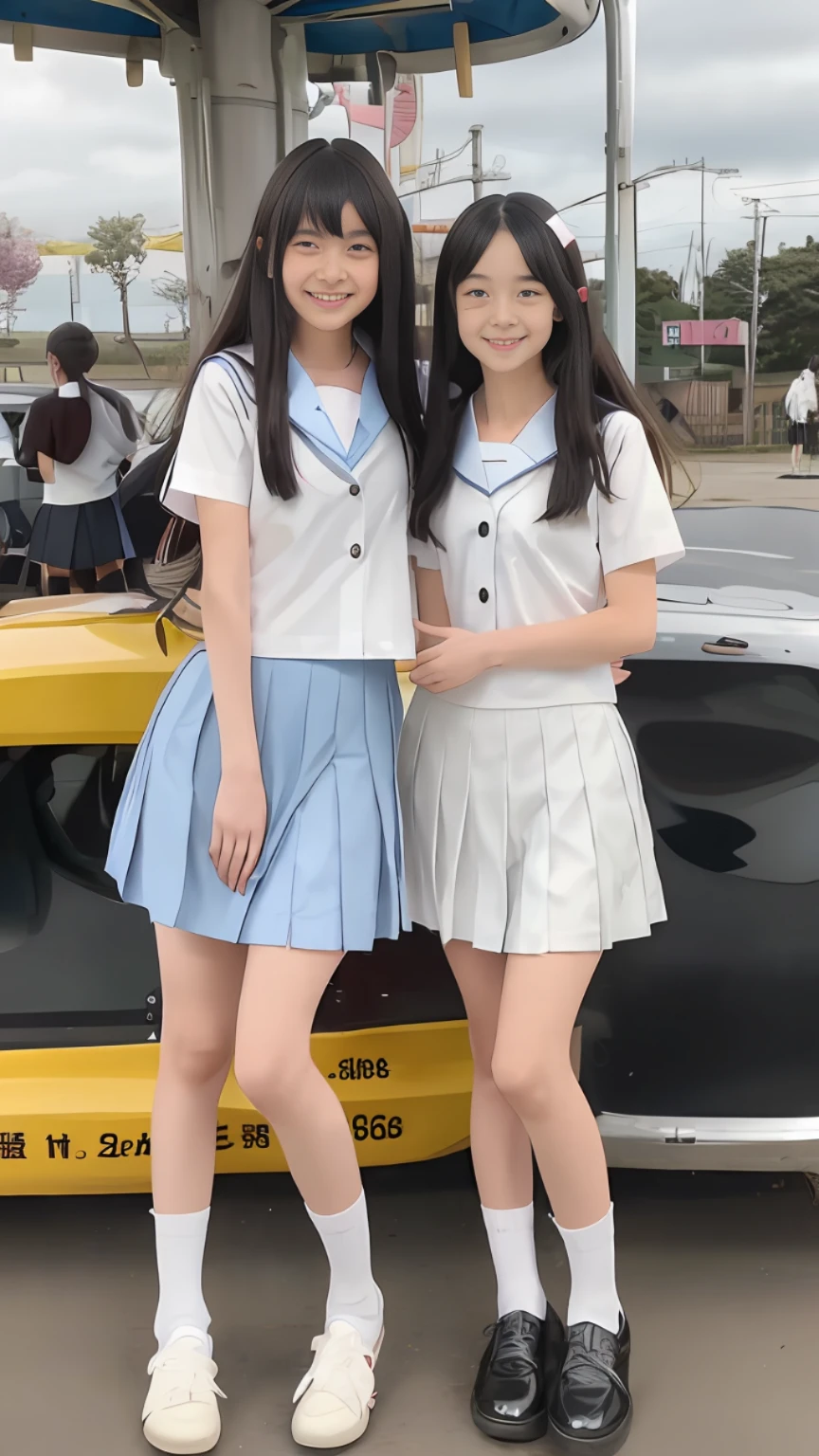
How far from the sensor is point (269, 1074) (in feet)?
4.74

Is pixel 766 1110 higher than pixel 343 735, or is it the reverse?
pixel 343 735

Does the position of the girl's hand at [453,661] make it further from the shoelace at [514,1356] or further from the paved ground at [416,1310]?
the paved ground at [416,1310]

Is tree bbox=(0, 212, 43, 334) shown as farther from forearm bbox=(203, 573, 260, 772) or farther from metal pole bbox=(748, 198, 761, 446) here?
metal pole bbox=(748, 198, 761, 446)

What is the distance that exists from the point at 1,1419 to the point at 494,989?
2.69ft

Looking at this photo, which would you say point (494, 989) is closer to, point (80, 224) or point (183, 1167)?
point (183, 1167)

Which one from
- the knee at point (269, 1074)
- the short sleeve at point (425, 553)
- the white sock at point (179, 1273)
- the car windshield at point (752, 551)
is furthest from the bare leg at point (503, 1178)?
the car windshield at point (752, 551)

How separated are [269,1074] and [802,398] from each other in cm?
179

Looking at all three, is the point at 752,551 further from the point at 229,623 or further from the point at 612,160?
the point at 229,623

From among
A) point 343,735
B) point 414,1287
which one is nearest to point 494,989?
point 343,735

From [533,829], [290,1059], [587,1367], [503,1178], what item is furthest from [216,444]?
[587,1367]

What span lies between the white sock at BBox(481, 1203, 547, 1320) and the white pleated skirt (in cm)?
38

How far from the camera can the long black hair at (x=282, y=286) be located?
1.39m

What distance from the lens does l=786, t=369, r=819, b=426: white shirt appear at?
8.26ft

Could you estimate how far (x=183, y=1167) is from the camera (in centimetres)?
158
